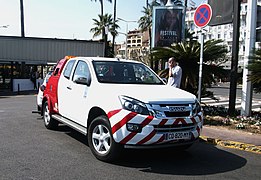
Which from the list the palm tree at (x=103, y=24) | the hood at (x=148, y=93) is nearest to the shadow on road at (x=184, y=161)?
the hood at (x=148, y=93)

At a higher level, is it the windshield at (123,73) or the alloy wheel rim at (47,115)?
the windshield at (123,73)

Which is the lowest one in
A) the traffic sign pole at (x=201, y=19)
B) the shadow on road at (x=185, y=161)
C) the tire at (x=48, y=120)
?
the shadow on road at (x=185, y=161)

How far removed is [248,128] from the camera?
8086 millimetres

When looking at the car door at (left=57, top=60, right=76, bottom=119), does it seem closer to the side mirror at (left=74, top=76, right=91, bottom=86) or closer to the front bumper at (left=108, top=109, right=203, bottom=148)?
the side mirror at (left=74, top=76, right=91, bottom=86)

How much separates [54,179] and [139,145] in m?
1.37

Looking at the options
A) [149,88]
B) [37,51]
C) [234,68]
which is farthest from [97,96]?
[37,51]

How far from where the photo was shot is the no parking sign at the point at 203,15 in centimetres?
842

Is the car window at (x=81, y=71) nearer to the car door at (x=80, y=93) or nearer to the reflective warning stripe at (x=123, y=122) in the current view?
the car door at (x=80, y=93)

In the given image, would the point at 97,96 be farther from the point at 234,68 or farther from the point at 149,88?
the point at 234,68

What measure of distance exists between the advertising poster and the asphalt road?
27.6 feet

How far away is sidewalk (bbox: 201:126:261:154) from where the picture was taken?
6613mm

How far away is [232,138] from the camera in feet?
23.8

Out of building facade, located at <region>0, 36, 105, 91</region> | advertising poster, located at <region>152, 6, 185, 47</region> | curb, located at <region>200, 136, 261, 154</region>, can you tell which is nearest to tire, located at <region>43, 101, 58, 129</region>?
curb, located at <region>200, 136, 261, 154</region>

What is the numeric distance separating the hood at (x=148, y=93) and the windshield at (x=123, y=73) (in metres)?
0.42
